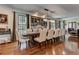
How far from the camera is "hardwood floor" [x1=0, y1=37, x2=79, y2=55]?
2.99m

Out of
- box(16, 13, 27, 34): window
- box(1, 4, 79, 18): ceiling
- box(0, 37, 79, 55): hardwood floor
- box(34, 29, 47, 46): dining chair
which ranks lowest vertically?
box(0, 37, 79, 55): hardwood floor

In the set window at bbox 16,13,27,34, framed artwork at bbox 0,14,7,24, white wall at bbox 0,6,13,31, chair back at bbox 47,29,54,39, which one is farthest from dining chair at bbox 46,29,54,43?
framed artwork at bbox 0,14,7,24

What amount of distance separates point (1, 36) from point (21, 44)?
0.53 meters

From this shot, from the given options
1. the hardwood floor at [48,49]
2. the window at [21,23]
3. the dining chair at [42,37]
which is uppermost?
the window at [21,23]

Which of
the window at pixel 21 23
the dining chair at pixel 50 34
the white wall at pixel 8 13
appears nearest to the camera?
the white wall at pixel 8 13

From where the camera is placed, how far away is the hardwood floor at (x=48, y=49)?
9.82 ft

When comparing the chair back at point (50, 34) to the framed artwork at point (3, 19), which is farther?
the chair back at point (50, 34)

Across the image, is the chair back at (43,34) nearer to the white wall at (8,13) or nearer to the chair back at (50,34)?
the chair back at (50,34)

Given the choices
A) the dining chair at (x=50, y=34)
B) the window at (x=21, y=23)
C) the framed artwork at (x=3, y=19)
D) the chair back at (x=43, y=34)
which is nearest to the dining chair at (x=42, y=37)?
the chair back at (x=43, y=34)

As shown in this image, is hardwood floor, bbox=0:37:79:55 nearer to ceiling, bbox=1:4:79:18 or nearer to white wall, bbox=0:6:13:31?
white wall, bbox=0:6:13:31

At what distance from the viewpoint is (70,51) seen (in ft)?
10.2

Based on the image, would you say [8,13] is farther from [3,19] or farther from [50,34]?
[50,34]
